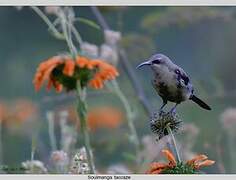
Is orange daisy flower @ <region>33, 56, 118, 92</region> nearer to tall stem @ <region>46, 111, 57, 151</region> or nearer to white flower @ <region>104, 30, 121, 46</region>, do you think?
tall stem @ <region>46, 111, 57, 151</region>

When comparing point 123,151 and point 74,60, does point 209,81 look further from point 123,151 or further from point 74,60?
point 74,60

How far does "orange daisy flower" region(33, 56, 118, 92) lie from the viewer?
346 centimetres

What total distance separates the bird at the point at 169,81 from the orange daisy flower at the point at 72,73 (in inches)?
13.0

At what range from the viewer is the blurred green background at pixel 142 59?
4.43 meters

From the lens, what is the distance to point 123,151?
4496 millimetres

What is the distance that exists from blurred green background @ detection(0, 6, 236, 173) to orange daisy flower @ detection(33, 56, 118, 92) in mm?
769

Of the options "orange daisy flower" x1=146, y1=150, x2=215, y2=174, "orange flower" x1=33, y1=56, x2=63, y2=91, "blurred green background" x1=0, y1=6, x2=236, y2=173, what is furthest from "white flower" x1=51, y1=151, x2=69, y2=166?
"orange flower" x1=33, y1=56, x2=63, y2=91

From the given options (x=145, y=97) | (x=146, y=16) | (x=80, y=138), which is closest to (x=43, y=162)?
(x=80, y=138)

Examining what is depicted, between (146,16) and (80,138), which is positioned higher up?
(146,16)

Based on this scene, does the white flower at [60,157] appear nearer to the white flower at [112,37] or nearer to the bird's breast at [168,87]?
the bird's breast at [168,87]

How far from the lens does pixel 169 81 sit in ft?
12.5

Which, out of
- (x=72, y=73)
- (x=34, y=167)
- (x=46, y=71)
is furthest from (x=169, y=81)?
(x=34, y=167)

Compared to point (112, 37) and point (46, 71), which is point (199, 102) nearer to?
point (112, 37)

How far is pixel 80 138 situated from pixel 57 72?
912 millimetres
